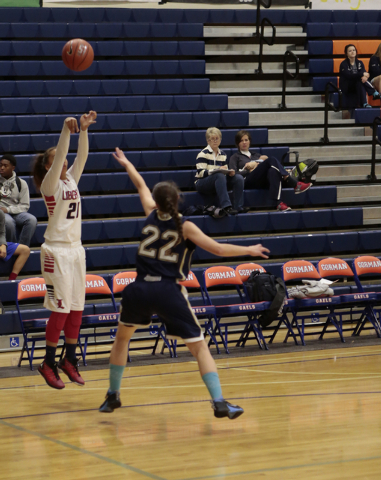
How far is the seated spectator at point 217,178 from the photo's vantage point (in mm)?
9336

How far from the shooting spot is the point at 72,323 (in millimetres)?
5543

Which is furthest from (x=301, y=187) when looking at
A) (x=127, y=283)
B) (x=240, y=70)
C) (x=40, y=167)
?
(x=40, y=167)

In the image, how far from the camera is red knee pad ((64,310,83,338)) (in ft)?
18.1

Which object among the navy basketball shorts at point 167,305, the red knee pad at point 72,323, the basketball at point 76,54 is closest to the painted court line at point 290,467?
the navy basketball shorts at point 167,305

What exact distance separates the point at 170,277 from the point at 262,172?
18.1ft

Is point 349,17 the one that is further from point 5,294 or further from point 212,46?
point 5,294

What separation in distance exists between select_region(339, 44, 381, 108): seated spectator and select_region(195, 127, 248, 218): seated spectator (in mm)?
3192

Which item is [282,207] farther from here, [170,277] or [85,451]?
[85,451]

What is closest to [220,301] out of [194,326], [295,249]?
[295,249]

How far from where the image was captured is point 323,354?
24.5ft

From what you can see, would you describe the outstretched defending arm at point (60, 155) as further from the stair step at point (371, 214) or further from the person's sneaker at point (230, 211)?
the stair step at point (371, 214)

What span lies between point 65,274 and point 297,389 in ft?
6.61

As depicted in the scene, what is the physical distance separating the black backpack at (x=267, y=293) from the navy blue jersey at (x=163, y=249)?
334 cm

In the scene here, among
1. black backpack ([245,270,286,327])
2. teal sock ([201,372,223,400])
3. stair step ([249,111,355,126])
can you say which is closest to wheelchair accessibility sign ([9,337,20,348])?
black backpack ([245,270,286,327])
